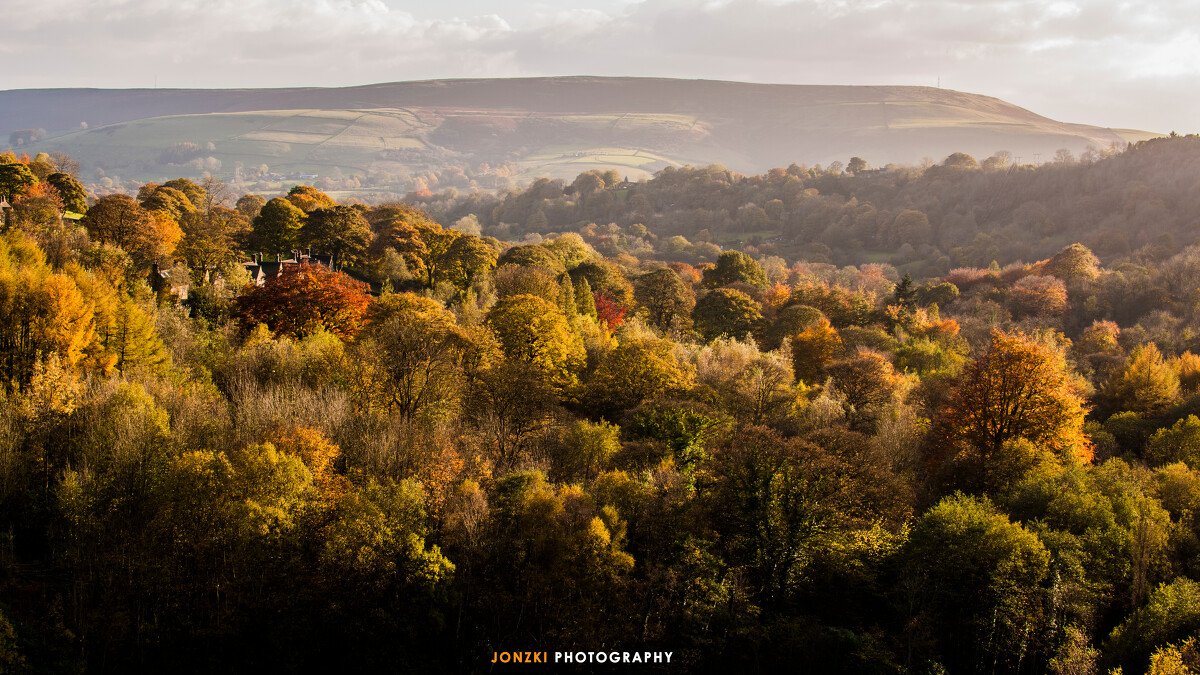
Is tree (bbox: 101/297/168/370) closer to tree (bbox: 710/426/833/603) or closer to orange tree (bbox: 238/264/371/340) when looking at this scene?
orange tree (bbox: 238/264/371/340)

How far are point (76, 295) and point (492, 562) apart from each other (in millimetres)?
24937

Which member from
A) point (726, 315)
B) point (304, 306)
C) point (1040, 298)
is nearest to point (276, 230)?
point (304, 306)

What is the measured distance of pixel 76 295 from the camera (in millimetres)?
37000

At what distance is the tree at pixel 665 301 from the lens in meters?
77.3

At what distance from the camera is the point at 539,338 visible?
1836 inches

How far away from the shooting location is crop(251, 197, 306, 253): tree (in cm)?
7019

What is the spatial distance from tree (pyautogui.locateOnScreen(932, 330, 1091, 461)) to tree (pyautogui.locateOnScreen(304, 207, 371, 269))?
54120 mm

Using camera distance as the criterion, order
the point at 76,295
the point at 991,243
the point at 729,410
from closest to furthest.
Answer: the point at 76,295 → the point at 729,410 → the point at 991,243

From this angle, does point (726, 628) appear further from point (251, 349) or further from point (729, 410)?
point (251, 349)

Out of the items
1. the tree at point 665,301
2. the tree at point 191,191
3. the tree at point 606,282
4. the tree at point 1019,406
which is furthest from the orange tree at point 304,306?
the tree at point 191,191

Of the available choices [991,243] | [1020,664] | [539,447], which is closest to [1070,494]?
[1020,664]

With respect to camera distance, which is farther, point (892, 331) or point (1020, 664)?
point (892, 331)

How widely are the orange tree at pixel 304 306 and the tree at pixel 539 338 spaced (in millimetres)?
8949

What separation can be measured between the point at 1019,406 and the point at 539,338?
26549 millimetres
